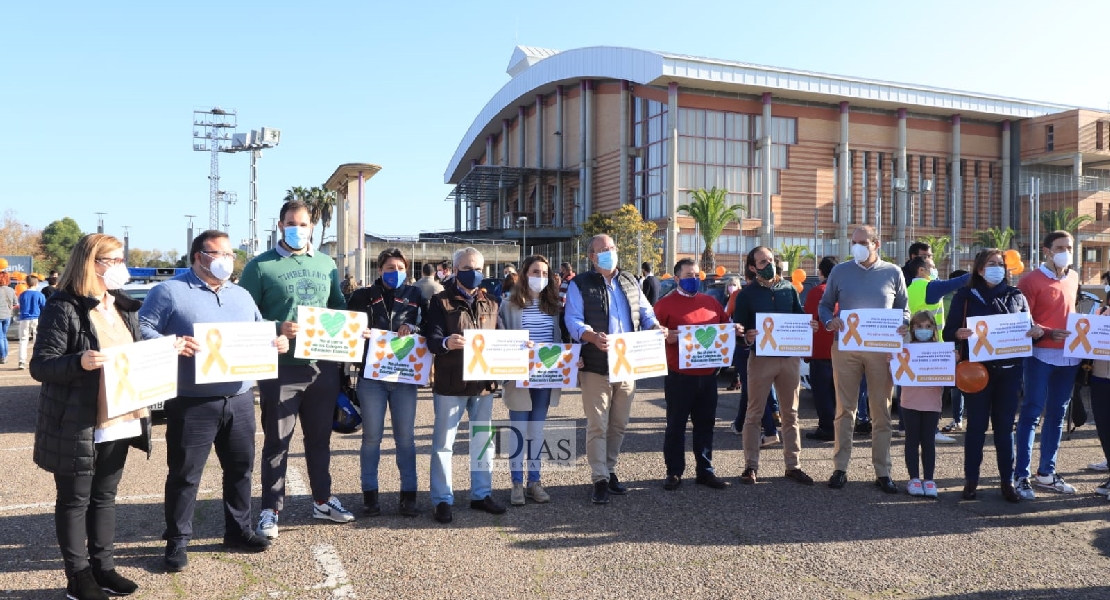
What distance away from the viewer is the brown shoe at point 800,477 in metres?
6.68

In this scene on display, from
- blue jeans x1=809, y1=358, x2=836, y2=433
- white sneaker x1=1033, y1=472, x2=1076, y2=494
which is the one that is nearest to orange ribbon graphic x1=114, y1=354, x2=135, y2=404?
white sneaker x1=1033, y1=472, x2=1076, y2=494

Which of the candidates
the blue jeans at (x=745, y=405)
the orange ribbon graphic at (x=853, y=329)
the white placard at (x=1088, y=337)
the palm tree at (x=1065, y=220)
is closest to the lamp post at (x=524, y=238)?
the palm tree at (x=1065, y=220)

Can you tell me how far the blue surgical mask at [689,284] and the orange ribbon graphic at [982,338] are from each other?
224cm

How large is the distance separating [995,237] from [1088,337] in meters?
52.5

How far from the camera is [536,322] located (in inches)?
244

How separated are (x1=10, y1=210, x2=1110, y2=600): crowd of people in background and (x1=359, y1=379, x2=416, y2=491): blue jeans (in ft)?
0.05

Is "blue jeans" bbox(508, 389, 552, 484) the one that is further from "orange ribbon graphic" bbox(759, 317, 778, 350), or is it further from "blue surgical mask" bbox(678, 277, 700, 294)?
"orange ribbon graphic" bbox(759, 317, 778, 350)

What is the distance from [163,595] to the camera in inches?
167

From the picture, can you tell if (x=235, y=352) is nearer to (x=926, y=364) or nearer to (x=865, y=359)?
(x=865, y=359)

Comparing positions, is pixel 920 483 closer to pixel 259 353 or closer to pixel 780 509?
pixel 780 509

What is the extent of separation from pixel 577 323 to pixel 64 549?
143 inches

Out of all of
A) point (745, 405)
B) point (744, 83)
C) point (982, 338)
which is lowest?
point (745, 405)

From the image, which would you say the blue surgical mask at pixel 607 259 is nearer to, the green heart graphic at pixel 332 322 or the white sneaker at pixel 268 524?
the green heart graphic at pixel 332 322

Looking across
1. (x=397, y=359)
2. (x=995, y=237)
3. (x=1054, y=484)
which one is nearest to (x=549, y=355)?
(x=397, y=359)
